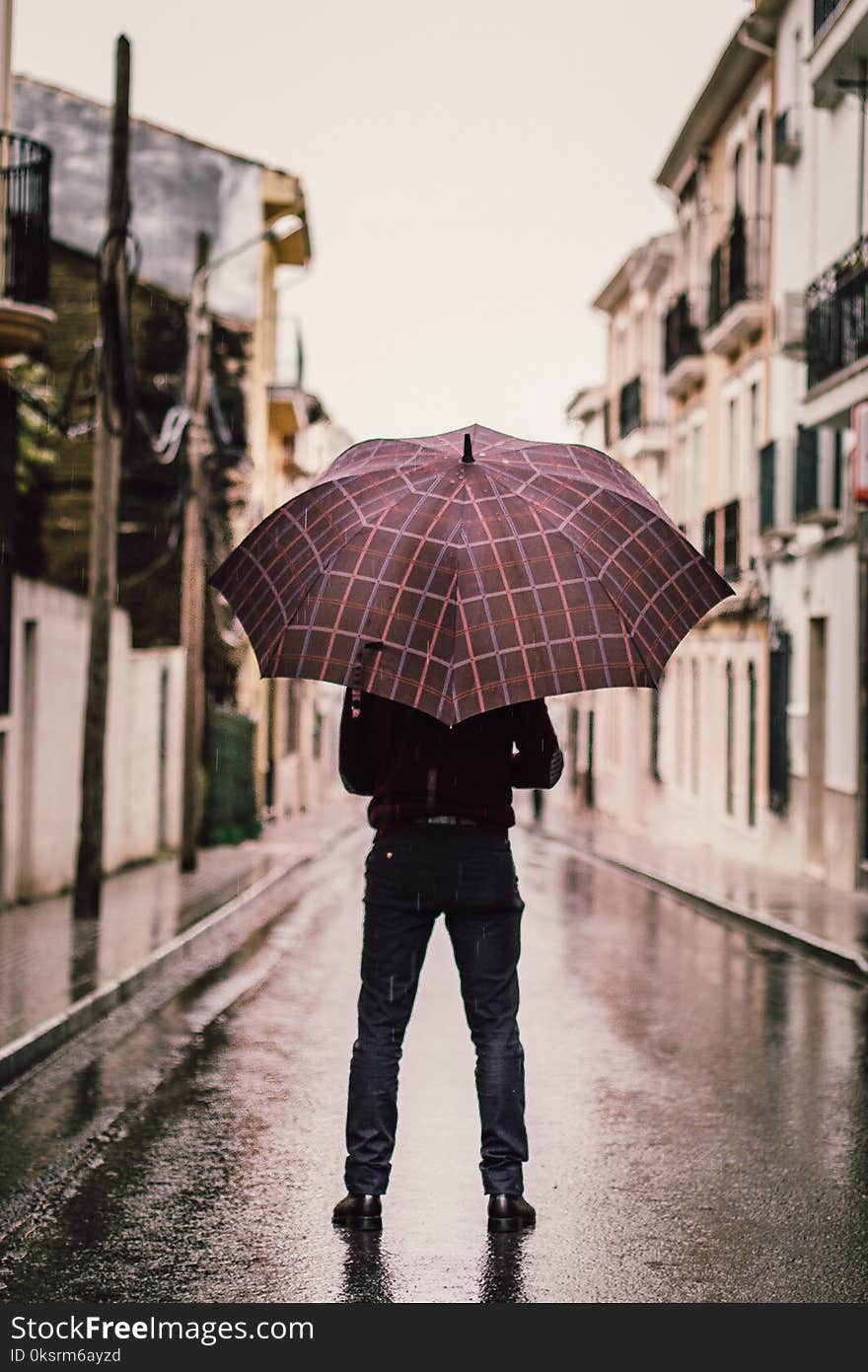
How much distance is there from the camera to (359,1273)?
5.34 metres

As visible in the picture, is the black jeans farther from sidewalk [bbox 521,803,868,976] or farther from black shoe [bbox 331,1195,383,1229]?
sidewalk [bbox 521,803,868,976]

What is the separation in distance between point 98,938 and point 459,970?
29.1 ft

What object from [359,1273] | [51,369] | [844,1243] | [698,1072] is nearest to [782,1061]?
[698,1072]

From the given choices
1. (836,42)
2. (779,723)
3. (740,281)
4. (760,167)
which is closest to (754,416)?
(740,281)

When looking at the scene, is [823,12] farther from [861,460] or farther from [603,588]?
[603,588]

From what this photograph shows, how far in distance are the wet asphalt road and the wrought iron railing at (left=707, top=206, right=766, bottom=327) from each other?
1749 cm

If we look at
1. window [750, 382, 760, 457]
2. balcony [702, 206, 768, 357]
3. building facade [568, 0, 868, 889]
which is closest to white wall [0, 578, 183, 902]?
building facade [568, 0, 868, 889]

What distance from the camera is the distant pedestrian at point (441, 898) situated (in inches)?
225

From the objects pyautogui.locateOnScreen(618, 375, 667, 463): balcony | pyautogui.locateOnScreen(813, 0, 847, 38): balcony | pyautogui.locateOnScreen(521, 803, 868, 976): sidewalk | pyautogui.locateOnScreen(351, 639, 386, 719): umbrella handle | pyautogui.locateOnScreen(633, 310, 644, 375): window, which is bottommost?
pyautogui.locateOnScreen(521, 803, 868, 976): sidewalk

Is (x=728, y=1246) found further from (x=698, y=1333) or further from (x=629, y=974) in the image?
(x=629, y=974)

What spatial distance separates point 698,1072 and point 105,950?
5.44m

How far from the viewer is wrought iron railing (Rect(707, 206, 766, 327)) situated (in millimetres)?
28094

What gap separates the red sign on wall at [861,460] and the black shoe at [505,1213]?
12.4 m

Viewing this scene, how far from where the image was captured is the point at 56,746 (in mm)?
18875
